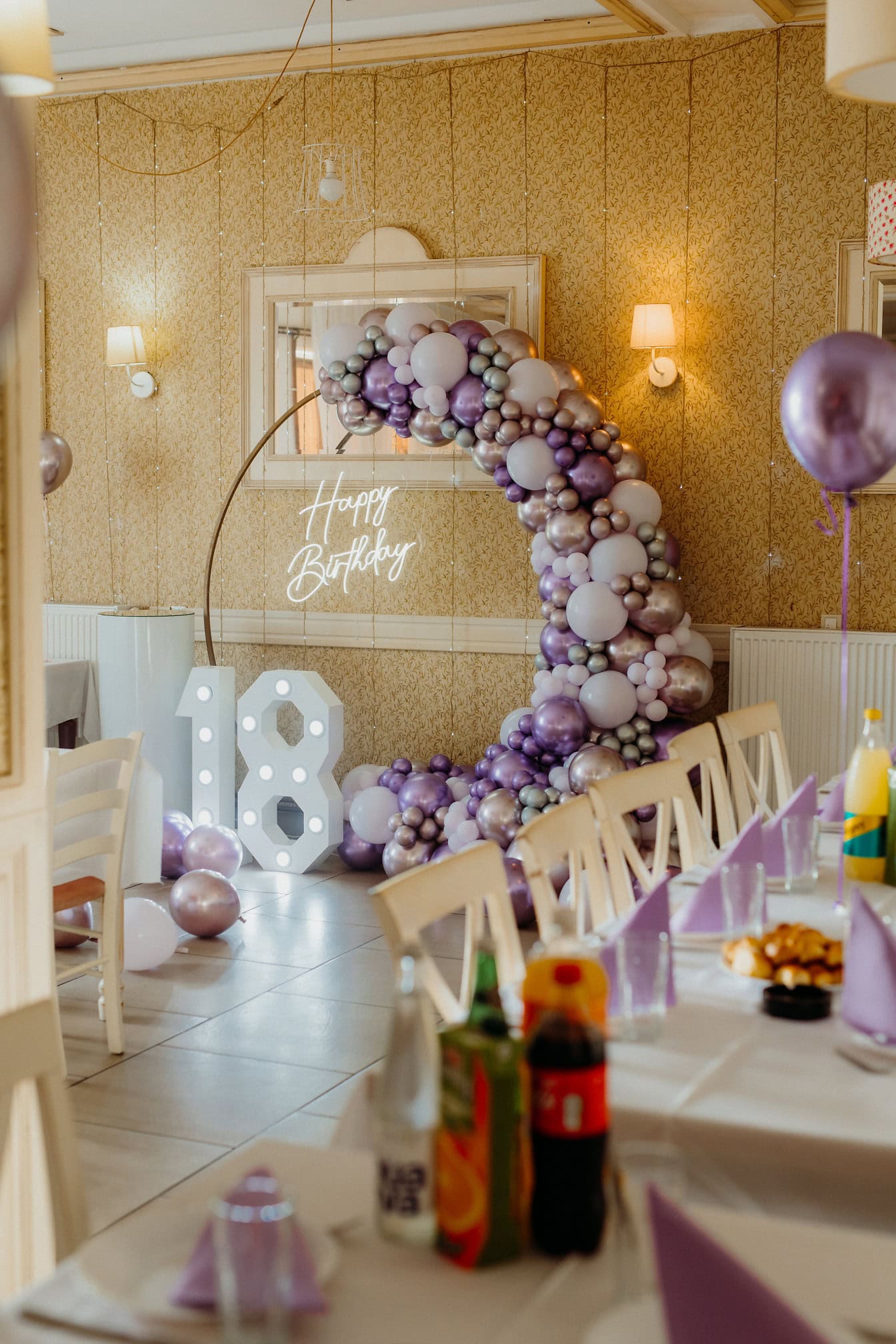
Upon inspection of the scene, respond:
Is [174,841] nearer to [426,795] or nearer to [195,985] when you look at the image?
[426,795]

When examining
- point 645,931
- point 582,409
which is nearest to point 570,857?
point 645,931

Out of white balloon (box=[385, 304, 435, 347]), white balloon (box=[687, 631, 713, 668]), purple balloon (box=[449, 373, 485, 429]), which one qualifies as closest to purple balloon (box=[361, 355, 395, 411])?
white balloon (box=[385, 304, 435, 347])

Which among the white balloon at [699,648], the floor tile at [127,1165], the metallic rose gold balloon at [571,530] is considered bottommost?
the floor tile at [127,1165]

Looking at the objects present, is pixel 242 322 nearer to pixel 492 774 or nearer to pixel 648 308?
pixel 648 308

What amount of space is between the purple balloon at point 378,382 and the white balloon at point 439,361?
17 centimetres

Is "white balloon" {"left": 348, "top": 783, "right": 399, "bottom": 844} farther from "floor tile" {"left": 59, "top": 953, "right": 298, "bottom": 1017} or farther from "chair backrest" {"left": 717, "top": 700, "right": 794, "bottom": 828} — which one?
"chair backrest" {"left": 717, "top": 700, "right": 794, "bottom": 828}

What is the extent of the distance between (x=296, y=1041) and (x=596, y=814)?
1577mm

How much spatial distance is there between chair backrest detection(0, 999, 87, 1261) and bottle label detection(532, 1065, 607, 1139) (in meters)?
0.62

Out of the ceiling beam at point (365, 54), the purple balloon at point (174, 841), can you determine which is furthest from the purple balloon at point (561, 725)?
the ceiling beam at point (365, 54)

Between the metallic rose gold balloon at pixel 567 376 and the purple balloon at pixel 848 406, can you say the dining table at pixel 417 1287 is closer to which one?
the purple balloon at pixel 848 406

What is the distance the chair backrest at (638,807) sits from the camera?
3016 mm

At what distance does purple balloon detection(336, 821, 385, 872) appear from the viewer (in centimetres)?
624

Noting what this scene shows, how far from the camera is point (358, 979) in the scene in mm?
4797

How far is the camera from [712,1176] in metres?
1.64
